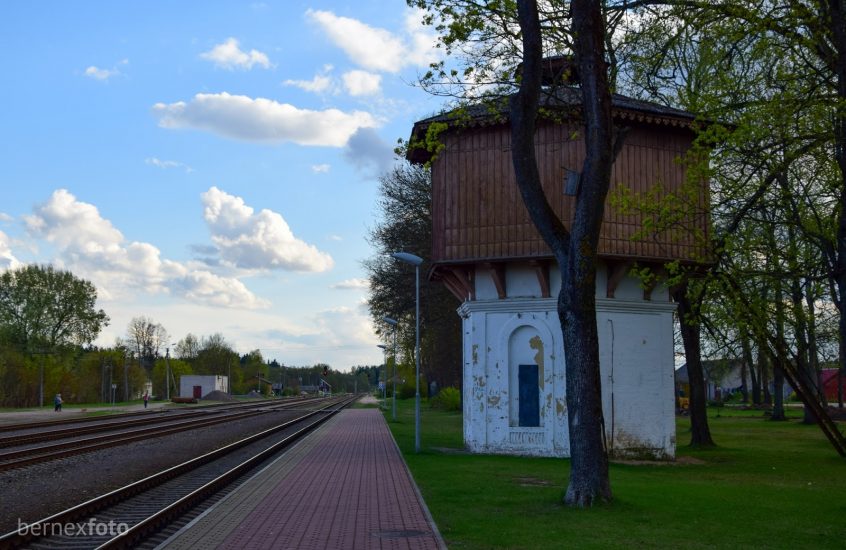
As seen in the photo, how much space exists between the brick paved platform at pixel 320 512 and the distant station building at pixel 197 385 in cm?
7646

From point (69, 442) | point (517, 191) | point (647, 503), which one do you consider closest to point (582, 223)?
point (647, 503)

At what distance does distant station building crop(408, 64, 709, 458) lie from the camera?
2236 centimetres

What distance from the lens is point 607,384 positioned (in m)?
22.6

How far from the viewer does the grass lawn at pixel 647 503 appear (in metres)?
10.2

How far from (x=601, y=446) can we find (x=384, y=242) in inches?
1166

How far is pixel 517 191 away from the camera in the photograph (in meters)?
22.5

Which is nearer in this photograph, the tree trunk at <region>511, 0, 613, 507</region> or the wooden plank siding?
the tree trunk at <region>511, 0, 613, 507</region>

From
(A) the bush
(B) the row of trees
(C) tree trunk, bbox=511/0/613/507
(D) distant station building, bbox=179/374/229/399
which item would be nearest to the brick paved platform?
(C) tree trunk, bbox=511/0/613/507

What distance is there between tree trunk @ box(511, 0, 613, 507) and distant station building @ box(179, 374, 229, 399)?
275 feet

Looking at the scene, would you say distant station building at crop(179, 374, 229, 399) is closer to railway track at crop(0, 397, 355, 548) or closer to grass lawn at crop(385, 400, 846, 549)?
grass lawn at crop(385, 400, 846, 549)

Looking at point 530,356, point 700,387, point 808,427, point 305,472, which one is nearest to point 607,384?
point 530,356

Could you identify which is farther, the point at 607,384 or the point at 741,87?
the point at 607,384

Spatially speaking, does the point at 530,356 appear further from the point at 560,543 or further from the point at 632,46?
the point at 560,543

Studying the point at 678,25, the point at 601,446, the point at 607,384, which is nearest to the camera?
the point at 601,446
